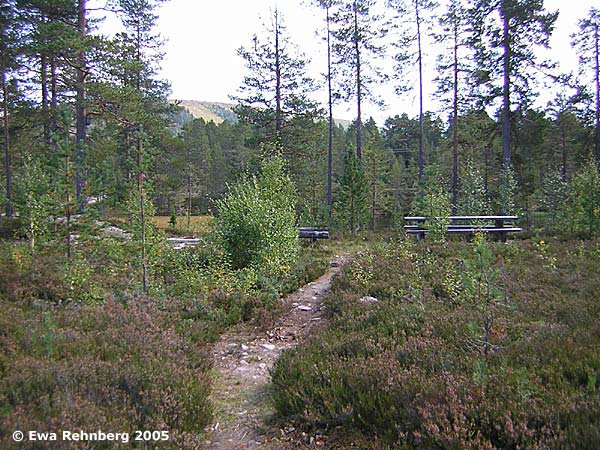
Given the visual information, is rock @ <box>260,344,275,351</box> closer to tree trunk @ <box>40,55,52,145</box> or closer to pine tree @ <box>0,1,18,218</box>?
pine tree @ <box>0,1,18,218</box>

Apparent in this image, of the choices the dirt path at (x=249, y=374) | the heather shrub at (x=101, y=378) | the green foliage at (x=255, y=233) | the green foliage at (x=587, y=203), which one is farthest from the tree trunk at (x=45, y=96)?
the green foliage at (x=587, y=203)

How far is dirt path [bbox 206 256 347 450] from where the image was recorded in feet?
13.3

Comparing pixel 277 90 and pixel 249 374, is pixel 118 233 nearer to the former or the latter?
pixel 249 374

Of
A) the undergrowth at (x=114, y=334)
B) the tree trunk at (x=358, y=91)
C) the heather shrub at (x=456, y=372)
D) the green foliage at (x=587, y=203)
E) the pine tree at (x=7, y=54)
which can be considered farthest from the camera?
the tree trunk at (x=358, y=91)

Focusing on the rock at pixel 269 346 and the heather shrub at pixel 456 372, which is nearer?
the heather shrub at pixel 456 372

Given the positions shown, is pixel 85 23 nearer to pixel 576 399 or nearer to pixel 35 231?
pixel 35 231

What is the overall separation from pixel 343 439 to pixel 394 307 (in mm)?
3383

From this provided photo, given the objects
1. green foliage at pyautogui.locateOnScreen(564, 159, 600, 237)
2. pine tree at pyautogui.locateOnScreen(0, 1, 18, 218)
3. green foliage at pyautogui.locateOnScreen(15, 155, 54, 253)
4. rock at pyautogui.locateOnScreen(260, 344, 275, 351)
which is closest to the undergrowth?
green foliage at pyautogui.locateOnScreen(15, 155, 54, 253)

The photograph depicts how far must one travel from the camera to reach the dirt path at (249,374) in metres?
4.05

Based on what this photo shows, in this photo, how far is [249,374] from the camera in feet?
18.3

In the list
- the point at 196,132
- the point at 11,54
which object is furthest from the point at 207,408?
the point at 196,132

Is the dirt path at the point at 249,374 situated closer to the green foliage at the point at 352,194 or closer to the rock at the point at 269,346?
the rock at the point at 269,346

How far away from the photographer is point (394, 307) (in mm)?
6891

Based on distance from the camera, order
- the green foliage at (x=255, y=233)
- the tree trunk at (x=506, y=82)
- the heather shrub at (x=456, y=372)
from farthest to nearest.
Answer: the tree trunk at (x=506, y=82) < the green foliage at (x=255, y=233) < the heather shrub at (x=456, y=372)
